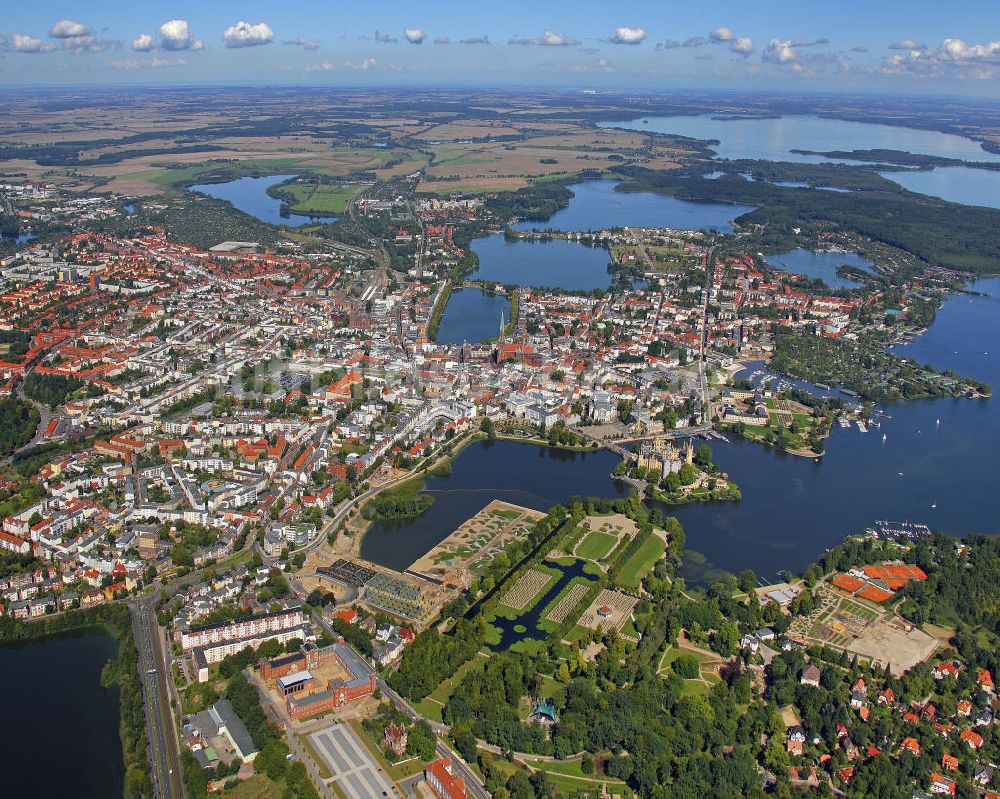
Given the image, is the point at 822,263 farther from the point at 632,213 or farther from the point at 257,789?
the point at 257,789

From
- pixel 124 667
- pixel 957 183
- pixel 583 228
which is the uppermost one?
pixel 957 183

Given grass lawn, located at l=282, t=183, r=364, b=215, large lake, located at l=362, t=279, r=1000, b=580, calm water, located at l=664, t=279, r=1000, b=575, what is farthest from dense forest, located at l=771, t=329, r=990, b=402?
grass lawn, located at l=282, t=183, r=364, b=215

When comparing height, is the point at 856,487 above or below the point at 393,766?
below

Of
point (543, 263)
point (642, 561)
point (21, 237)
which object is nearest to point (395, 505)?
point (642, 561)

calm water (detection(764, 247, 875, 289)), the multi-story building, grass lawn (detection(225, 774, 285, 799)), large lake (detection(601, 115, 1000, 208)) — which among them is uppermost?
large lake (detection(601, 115, 1000, 208))

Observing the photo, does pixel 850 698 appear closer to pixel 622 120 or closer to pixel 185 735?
pixel 185 735

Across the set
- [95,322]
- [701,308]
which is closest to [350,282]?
[95,322]

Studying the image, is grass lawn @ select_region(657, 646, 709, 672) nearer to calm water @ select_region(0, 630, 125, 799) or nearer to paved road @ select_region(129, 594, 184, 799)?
paved road @ select_region(129, 594, 184, 799)

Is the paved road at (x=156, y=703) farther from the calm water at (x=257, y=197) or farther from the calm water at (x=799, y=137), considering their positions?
the calm water at (x=799, y=137)
